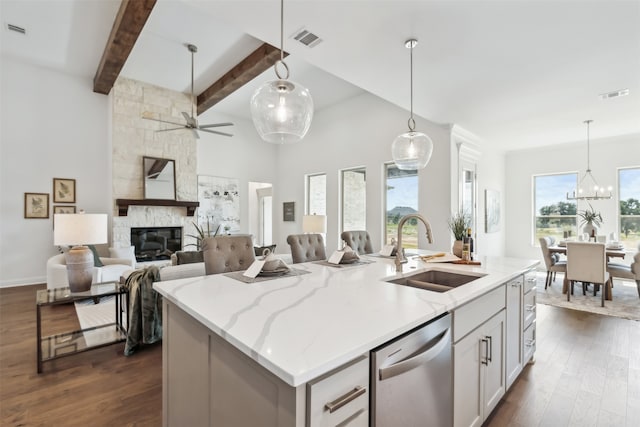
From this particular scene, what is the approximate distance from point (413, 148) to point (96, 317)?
405cm

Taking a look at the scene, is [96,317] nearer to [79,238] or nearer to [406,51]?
[79,238]

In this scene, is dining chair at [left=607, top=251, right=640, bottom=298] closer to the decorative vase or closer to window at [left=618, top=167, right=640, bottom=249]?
window at [left=618, top=167, right=640, bottom=249]

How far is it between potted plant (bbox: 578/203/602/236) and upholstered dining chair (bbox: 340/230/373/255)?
4.48 meters

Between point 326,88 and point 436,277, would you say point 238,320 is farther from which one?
point 326,88

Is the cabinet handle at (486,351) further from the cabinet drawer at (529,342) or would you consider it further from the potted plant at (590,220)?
the potted plant at (590,220)

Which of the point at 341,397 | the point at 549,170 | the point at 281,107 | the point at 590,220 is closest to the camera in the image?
the point at 341,397

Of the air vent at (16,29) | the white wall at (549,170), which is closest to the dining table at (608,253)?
the white wall at (549,170)

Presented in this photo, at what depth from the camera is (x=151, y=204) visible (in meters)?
5.71

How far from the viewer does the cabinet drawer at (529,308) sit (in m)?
2.28

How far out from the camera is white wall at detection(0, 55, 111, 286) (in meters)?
5.05

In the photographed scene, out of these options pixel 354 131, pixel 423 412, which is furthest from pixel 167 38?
pixel 423 412

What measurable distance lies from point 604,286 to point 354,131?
4717 mm

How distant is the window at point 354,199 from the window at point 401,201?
0.51 meters

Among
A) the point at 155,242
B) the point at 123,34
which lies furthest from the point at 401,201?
the point at 155,242
